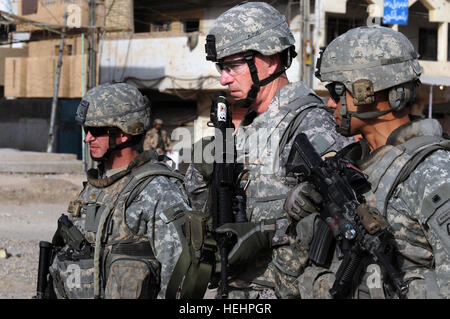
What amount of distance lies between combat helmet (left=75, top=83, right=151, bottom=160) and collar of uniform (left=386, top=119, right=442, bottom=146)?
190cm

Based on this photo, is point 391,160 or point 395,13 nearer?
point 391,160

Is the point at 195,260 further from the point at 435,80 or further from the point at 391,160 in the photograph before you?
the point at 435,80

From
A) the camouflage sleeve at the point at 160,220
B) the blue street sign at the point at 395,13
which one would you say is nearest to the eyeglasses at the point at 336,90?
the camouflage sleeve at the point at 160,220

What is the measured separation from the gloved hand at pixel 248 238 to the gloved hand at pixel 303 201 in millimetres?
335

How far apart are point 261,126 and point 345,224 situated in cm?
91

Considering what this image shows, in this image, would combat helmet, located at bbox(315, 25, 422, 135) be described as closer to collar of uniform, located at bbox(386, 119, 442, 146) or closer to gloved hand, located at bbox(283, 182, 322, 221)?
collar of uniform, located at bbox(386, 119, 442, 146)

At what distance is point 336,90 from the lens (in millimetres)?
2969

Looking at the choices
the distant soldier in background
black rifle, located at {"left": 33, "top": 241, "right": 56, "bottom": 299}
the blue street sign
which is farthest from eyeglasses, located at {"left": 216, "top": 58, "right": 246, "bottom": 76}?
the blue street sign

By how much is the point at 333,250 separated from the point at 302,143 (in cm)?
46

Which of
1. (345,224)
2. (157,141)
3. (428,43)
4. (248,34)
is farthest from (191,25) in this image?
(345,224)

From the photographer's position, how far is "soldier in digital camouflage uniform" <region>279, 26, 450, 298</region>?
2.47 m
